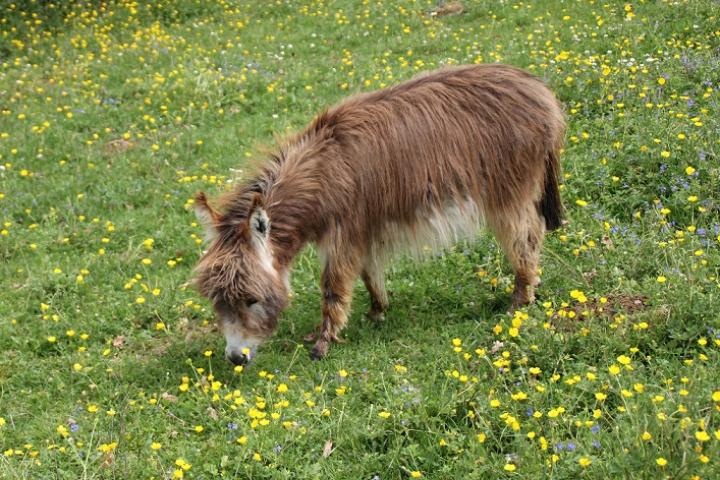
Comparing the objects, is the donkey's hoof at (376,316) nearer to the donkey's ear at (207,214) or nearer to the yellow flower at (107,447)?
the donkey's ear at (207,214)

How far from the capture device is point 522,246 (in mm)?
5660

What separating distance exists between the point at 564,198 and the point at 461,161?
179 cm

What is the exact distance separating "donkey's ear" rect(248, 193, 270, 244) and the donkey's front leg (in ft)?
2.02

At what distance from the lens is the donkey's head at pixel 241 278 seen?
193 inches

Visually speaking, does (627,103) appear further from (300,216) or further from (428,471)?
(428,471)

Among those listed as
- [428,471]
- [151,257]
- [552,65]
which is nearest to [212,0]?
[552,65]

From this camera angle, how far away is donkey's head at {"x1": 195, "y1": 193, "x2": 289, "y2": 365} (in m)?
4.91

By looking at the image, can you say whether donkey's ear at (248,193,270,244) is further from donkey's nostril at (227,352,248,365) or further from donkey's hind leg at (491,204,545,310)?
donkey's hind leg at (491,204,545,310)

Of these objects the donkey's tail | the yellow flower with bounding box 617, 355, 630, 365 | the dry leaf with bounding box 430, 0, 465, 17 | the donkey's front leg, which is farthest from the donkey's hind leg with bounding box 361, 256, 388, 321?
the dry leaf with bounding box 430, 0, 465, 17

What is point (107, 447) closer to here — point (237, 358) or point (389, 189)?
point (237, 358)

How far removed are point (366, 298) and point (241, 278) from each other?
1645 millimetres

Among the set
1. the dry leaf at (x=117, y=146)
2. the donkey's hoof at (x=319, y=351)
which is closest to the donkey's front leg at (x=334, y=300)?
the donkey's hoof at (x=319, y=351)

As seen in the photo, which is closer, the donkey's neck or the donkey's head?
the donkey's head

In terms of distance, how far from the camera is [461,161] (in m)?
5.39
